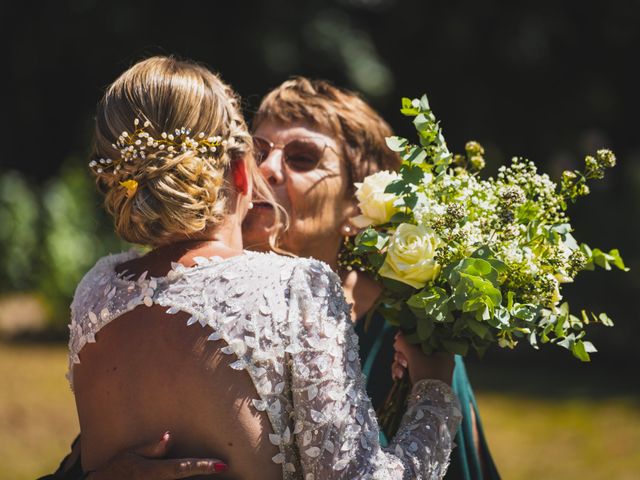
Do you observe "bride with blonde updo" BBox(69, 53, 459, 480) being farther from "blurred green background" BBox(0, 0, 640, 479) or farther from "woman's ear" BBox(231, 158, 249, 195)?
"blurred green background" BBox(0, 0, 640, 479)

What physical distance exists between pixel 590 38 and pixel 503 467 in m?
8.43

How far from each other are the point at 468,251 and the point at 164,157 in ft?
2.83

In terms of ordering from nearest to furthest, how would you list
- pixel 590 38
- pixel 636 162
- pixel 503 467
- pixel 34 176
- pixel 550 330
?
1. pixel 550 330
2. pixel 503 467
3. pixel 636 162
4. pixel 590 38
5. pixel 34 176

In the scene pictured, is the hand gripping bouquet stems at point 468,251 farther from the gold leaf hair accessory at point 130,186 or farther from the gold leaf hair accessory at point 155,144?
the gold leaf hair accessory at point 130,186

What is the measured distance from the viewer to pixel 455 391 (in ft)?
9.39

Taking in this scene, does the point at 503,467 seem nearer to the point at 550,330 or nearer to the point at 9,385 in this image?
the point at 550,330

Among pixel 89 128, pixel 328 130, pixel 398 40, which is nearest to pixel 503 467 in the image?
pixel 328 130

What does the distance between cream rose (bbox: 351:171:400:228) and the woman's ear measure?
387 mm

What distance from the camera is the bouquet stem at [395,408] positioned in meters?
2.64

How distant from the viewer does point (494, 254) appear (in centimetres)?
218

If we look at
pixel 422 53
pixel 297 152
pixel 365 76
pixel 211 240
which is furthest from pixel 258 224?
pixel 422 53

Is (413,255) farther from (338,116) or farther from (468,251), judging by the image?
(338,116)

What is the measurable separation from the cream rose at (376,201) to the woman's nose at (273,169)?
68cm

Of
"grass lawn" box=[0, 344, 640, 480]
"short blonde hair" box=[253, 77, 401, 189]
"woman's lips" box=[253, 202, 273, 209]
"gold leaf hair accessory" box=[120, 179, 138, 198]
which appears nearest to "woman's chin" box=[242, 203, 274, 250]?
"woman's lips" box=[253, 202, 273, 209]
